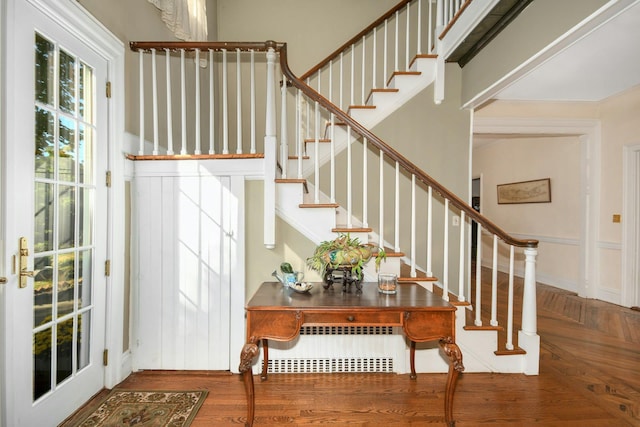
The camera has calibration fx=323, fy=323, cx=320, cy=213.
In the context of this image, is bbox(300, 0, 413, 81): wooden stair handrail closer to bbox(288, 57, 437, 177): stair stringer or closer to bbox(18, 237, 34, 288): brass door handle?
bbox(288, 57, 437, 177): stair stringer

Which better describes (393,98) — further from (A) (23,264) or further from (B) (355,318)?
(A) (23,264)

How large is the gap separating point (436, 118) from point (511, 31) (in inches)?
43.3

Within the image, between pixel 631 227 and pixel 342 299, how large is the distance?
4441mm

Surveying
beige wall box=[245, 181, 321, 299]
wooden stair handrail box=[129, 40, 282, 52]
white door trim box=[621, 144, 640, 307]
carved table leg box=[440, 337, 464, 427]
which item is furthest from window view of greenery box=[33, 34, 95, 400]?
white door trim box=[621, 144, 640, 307]

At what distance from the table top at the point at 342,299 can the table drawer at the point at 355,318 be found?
49 millimetres

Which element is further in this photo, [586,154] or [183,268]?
[586,154]

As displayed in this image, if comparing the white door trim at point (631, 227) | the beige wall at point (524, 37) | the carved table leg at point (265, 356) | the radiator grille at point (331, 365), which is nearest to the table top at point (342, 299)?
the carved table leg at point (265, 356)

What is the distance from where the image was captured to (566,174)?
5105mm

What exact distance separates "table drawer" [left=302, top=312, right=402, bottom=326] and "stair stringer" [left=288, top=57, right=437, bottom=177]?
203 cm

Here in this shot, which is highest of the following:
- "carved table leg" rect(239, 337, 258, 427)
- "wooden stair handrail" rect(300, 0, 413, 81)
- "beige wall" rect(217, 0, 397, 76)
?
"beige wall" rect(217, 0, 397, 76)

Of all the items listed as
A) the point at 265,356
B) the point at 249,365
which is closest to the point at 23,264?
the point at 249,365

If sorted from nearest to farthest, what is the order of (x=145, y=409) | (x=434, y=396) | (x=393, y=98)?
(x=145, y=409), (x=434, y=396), (x=393, y=98)

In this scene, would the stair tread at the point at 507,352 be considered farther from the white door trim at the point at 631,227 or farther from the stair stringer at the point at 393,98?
the white door trim at the point at 631,227

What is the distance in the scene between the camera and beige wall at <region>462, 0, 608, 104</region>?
207cm
